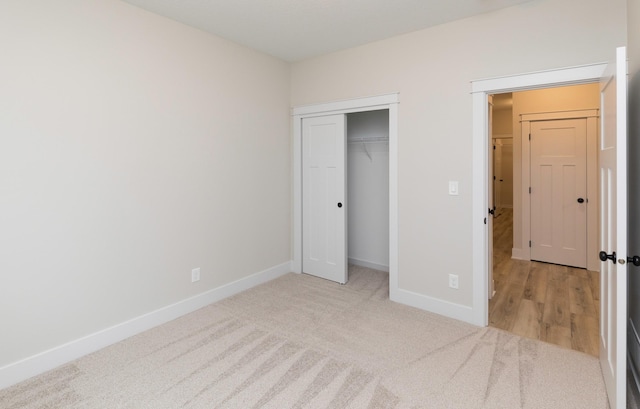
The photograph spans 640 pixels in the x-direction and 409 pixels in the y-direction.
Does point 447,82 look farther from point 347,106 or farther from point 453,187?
point 347,106

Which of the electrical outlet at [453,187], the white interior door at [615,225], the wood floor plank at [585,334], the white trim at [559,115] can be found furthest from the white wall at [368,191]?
the white interior door at [615,225]

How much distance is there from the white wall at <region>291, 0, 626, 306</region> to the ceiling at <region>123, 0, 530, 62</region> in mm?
163

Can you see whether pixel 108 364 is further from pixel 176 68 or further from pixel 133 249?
pixel 176 68

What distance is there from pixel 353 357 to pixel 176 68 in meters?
2.83

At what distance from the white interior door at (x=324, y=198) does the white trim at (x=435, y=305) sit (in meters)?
0.82

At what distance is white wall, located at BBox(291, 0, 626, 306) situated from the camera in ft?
8.29

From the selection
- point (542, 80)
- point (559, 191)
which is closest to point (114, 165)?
point (542, 80)

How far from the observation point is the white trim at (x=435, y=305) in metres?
3.06

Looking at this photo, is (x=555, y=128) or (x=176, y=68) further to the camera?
(x=555, y=128)

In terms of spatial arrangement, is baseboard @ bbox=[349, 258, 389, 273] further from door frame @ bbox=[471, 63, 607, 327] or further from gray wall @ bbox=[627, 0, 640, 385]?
gray wall @ bbox=[627, 0, 640, 385]

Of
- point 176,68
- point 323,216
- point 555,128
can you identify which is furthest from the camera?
point 555,128

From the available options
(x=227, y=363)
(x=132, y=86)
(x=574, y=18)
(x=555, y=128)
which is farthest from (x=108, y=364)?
(x=555, y=128)

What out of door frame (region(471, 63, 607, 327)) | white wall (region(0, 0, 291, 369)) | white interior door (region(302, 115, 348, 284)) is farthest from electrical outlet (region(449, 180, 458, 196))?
white wall (region(0, 0, 291, 369))

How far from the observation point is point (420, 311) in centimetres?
327
